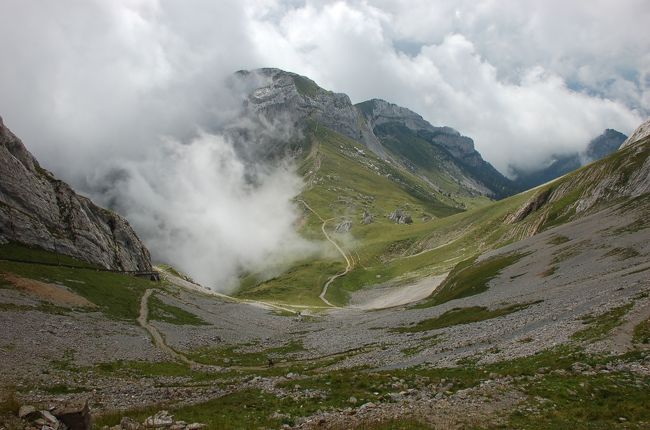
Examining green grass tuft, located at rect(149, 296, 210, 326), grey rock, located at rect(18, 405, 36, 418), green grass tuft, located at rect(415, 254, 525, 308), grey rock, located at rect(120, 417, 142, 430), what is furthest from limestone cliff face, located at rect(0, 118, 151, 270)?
grey rock, located at rect(120, 417, 142, 430)

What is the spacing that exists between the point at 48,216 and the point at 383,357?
362 ft

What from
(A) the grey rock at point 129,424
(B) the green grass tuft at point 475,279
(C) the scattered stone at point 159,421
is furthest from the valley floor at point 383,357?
(B) the green grass tuft at point 475,279

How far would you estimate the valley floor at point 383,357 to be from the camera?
966 inches

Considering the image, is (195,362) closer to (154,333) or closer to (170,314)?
(154,333)

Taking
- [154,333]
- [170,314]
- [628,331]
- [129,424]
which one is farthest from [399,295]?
[129,424]

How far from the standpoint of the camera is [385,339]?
2611 inches

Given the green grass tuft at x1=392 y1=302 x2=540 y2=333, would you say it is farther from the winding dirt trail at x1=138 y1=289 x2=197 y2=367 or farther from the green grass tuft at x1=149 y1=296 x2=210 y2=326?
the green grass tuft at x1=149 y1=296 x2=210 y2=326

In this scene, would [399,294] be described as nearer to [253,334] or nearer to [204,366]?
[253,334]

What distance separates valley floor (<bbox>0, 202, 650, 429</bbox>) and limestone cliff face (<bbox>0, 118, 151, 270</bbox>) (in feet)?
89.0

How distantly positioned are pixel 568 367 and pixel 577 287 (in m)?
37.8

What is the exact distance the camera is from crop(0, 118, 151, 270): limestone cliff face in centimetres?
10938

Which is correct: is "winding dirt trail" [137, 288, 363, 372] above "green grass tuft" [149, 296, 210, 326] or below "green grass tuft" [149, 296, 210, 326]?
below

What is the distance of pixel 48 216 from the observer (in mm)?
119062

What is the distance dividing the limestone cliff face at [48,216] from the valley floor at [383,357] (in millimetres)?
27114
